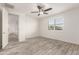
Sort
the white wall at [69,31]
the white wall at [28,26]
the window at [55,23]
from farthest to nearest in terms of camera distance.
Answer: the white wall at [69,31] < the window at [55,23] < the white wall at [28,26]

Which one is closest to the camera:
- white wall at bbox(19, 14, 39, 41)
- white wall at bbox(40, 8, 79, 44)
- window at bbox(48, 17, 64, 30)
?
white wall at bbox(19, 14, 39, 41)

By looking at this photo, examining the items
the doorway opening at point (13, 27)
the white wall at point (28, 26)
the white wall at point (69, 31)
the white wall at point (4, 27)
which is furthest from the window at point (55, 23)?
the white wall at point (4, 27)

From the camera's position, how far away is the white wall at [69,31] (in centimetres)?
337

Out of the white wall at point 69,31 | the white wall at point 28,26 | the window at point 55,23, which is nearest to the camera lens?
the white wall at point 28,26

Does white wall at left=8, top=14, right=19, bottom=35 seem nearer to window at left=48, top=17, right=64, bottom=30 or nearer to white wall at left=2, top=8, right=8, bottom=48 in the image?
white wall at left=2, top=8, right=8, bottom=48

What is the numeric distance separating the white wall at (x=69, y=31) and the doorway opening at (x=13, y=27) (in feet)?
3.94

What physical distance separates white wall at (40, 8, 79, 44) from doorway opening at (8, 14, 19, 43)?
1.20 metres

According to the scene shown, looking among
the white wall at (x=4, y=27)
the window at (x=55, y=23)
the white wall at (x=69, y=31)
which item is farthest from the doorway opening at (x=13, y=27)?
the window at (x=55, y=23)

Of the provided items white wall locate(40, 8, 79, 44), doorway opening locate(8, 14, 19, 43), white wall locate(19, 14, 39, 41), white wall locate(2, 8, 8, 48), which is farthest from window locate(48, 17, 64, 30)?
white wall locate(2, 8, 8, 48)

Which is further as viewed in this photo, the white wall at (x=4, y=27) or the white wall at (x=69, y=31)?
the white wall at (x=69, y=31)

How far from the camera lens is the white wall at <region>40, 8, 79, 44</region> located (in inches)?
133

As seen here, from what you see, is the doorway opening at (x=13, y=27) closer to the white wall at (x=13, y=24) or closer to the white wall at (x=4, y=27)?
the white wall at (x=13, y=24)

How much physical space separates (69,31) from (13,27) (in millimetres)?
2871

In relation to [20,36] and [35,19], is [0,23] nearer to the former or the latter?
[20,36]
